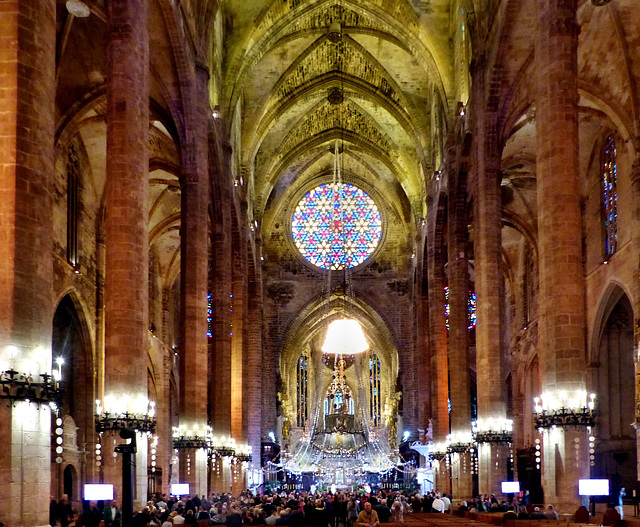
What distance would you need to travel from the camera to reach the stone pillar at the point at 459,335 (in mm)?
35312

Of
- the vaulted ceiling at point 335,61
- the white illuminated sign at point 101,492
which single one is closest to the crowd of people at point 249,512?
the white illuminated sign at point 101,492

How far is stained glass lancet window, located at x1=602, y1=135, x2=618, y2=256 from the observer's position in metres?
33.7

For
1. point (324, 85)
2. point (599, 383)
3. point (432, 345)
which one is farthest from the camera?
point (324, 85)

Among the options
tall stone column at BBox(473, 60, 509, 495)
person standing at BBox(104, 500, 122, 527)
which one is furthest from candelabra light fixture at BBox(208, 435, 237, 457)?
person standing at BBox(104, 500, 122, 527)

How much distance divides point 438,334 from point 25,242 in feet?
105

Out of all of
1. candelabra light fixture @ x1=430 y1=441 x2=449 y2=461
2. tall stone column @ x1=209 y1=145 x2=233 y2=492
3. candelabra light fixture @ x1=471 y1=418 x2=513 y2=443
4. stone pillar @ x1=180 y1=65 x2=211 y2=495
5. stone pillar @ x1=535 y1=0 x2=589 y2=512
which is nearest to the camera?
stone pillar @ x1=535 y1=0 x2=589 y2=512

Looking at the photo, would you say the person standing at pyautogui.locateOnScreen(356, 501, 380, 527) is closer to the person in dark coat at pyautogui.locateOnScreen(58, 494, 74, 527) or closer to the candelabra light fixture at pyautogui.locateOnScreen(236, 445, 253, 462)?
the person in dark coat at pyautogui.locateOnScreen(58, 494, 74, 527)

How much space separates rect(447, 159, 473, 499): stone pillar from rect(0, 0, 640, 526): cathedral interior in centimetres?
10

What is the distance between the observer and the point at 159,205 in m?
44.2

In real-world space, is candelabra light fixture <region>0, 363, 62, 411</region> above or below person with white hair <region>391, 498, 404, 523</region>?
above

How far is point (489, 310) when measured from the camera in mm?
28750

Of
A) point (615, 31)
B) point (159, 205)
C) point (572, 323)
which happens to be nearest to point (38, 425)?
point (572, 323)

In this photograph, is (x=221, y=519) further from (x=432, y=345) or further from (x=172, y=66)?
(x=432, y=345)

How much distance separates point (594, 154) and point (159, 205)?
21103 millimetres
